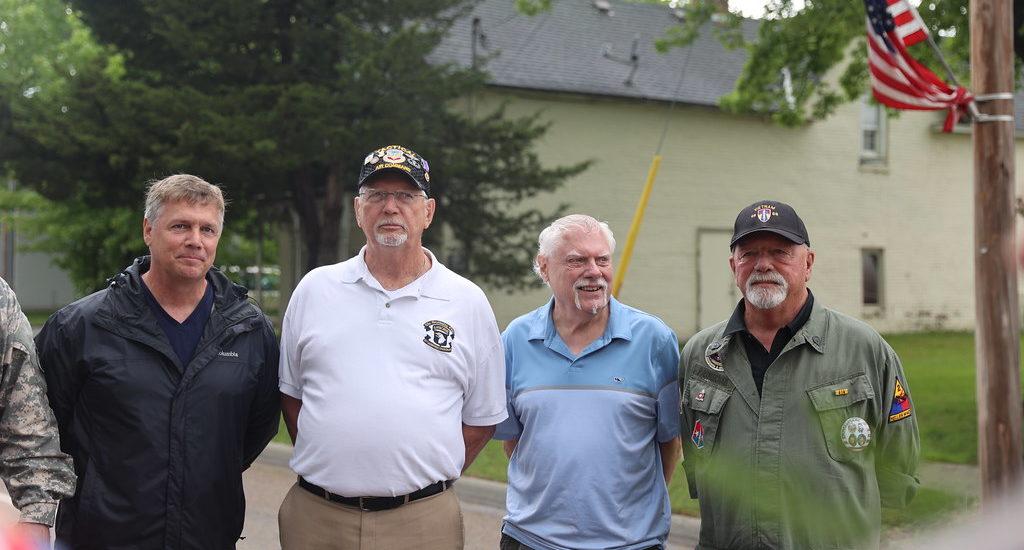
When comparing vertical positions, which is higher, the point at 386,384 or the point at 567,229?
the point at 567,229

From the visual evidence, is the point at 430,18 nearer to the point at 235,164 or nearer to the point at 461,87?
the point at 461,87

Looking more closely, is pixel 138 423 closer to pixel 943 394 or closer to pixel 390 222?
pixel 390 222

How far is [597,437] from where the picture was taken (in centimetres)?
371

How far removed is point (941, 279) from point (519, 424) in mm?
27010

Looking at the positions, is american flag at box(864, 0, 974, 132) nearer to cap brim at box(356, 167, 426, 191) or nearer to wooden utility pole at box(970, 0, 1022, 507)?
wooden utility pole at box(970, 0, 1022, 507)

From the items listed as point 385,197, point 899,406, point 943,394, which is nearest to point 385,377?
point 385,197

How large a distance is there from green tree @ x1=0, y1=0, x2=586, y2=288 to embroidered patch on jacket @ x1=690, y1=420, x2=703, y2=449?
14046 mm

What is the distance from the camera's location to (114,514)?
348 centimetres

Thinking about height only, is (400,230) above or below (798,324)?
above

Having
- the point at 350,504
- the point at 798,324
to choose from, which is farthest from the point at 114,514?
the point at 798,324

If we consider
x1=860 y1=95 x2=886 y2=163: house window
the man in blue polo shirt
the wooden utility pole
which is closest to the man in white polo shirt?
the man in blue polo shirt

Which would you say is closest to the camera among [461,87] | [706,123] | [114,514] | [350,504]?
[114,514]

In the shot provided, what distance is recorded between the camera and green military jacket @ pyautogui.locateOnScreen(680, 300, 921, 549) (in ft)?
10.8

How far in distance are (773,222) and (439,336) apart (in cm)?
128
